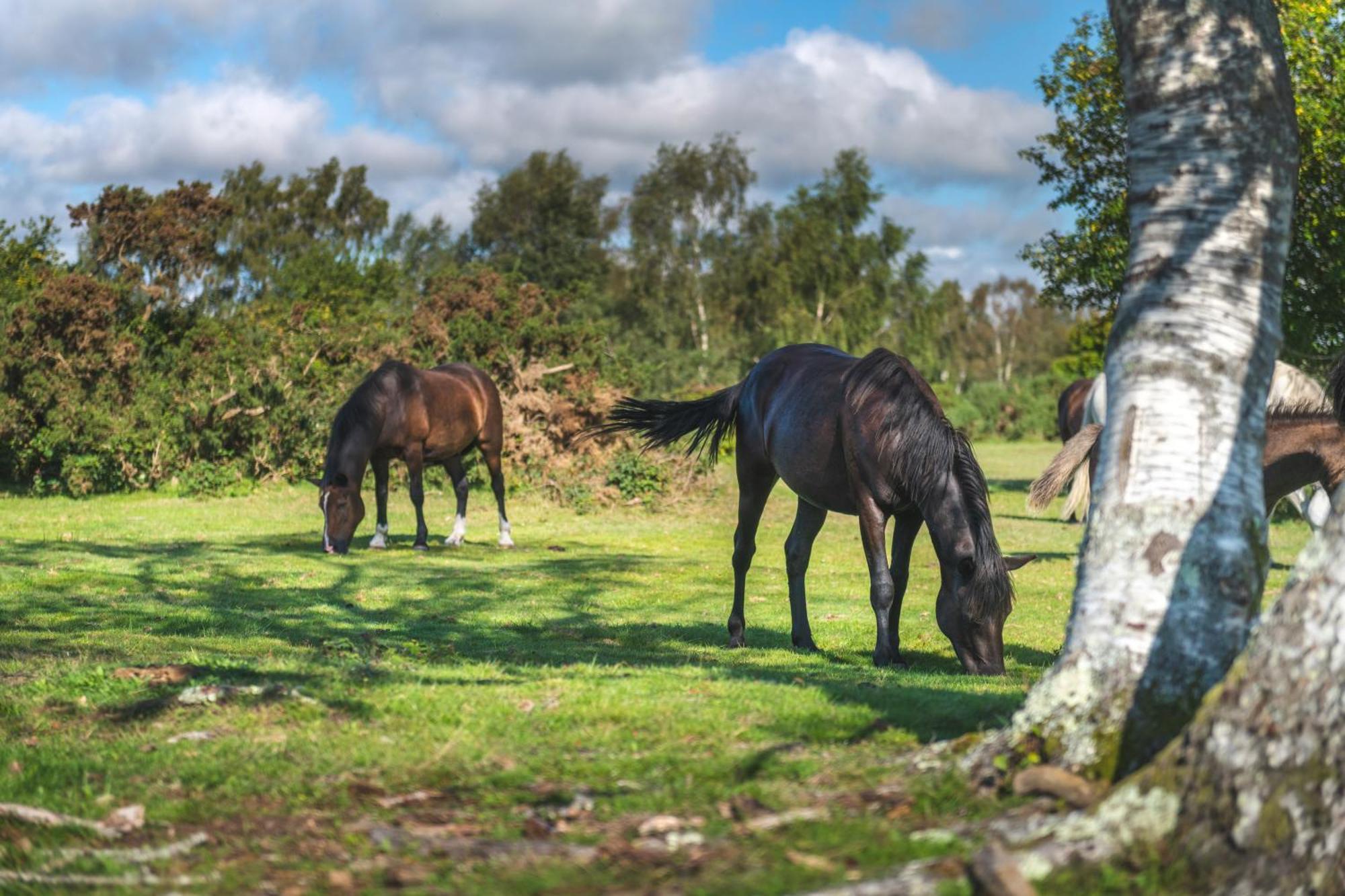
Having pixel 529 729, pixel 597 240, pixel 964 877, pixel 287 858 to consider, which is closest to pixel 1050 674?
pixel 964 877

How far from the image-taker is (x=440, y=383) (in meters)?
16.9

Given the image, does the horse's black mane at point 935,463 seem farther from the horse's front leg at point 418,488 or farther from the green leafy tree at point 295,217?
the green leafy tree at point 295,217

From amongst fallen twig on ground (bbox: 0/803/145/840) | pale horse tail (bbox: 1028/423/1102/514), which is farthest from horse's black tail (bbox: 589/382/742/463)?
fallen twig on ground (bbox: 0/803/145/840)

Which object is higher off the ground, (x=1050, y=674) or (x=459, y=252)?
(x=459, y=252)

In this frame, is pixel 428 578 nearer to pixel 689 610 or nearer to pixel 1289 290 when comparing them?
pixel 689 610

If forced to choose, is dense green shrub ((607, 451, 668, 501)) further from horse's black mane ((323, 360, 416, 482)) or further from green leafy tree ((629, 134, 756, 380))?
green leafy tree ((629, 134, 756, 380))

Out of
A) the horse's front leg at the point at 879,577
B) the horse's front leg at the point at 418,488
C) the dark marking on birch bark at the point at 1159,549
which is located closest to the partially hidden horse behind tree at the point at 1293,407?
the horse's front leg at the point at 879,577

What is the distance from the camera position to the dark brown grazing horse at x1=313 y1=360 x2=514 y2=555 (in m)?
14.8

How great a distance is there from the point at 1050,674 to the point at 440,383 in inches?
541

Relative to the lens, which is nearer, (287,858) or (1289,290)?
(287,858)

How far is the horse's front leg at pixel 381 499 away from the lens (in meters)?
15.7

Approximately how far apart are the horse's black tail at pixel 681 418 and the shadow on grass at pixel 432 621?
1.57 meters

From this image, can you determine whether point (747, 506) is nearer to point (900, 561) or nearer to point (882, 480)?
point (900, 561)

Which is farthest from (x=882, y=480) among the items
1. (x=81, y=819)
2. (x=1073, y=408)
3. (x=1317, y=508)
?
(x=1073, y=408)
